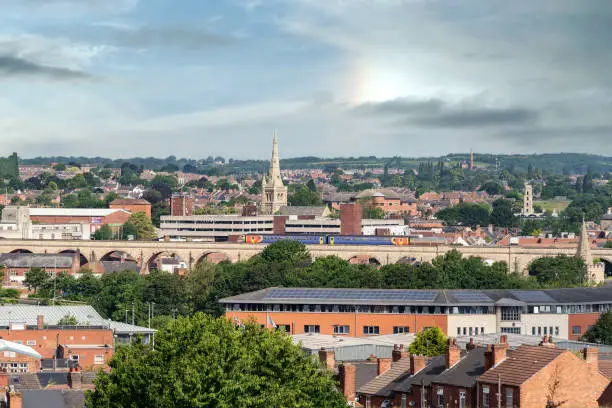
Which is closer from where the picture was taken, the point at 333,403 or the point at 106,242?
the point at 333,403

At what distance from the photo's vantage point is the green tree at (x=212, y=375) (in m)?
44.4

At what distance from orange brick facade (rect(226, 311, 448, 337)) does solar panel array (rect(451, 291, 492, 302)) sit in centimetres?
236

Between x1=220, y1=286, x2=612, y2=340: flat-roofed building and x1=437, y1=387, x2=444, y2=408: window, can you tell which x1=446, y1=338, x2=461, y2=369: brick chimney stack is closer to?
x1=437, y1=387, x2=444, y2=408: window

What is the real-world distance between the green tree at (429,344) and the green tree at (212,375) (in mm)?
18750

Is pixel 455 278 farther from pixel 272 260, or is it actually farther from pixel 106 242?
pixel 106 242

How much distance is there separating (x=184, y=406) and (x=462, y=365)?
9885mm

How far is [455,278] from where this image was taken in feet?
384

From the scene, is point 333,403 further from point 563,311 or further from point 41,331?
point 563,311

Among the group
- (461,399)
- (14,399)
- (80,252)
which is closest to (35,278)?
(80,252)

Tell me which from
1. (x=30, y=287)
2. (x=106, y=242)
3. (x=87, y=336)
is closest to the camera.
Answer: (x=87, y=336)

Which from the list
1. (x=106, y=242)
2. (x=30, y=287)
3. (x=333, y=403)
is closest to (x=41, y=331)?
(x=333, y=403)

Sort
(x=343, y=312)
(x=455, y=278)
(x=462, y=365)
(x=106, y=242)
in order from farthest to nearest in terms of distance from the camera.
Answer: (x=106, y=242) < (x=455, y=278) < (x=343, y=312) < (x=462, y=365)

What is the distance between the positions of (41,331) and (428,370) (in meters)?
30.8

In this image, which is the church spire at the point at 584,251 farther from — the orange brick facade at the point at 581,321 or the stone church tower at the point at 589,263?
the orange brick facade at the point at 581,321
